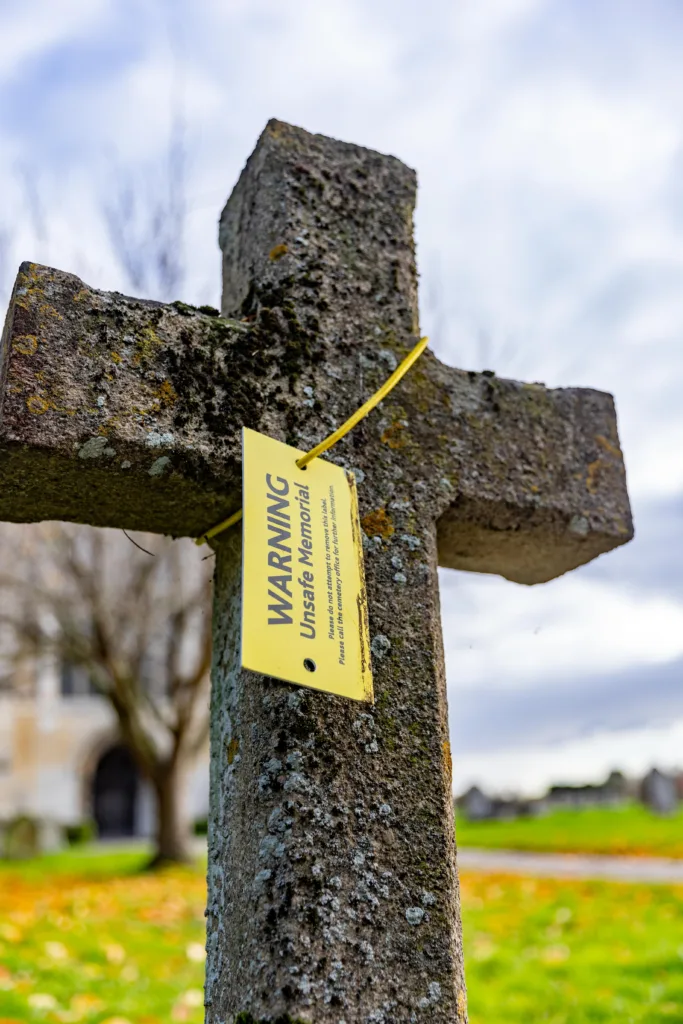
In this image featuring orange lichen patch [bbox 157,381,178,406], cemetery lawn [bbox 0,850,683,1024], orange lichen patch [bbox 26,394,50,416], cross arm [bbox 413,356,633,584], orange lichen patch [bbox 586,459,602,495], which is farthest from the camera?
cemetery lawn [bbox 0,850,683,1024]

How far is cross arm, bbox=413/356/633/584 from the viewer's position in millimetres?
2352

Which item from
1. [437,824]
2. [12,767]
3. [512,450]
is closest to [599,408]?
[512,450]

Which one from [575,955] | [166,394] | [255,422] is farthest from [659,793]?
[166,394]

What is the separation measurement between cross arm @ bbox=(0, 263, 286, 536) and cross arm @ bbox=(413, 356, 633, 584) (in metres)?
0.54

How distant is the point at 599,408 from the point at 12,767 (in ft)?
76.8

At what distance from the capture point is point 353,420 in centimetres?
211

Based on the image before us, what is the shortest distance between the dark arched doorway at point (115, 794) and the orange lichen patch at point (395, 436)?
2453cm

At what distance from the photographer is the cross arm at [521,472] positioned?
2.35 metres

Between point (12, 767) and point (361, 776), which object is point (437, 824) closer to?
point (361, 776)

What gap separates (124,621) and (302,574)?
1115cm

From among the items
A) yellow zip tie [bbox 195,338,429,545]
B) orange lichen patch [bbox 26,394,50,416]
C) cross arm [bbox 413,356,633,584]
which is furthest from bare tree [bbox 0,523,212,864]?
A: orange lichen patch [bbox 26,394,50,416]

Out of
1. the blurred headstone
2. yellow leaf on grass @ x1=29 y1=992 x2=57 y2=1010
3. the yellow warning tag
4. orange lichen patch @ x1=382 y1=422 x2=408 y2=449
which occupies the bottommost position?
yellow leaf on grass @ x1=29 y1=992 x2=57 y2=1010

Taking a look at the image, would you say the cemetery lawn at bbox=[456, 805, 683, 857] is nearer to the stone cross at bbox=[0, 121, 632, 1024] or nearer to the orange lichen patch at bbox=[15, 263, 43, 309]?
the stone cross at bbox=[0, 121, 632, 1024]

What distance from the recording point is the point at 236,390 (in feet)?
6.90
